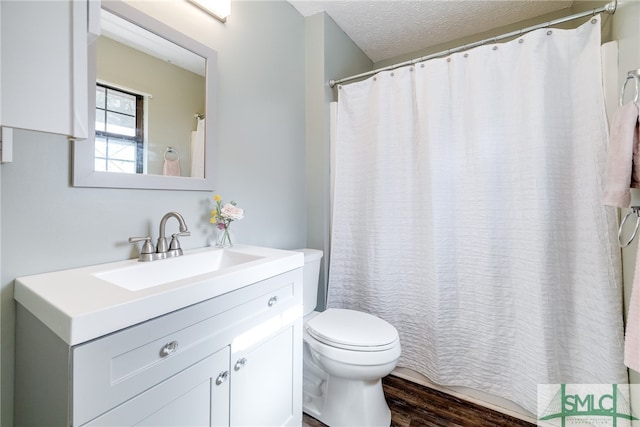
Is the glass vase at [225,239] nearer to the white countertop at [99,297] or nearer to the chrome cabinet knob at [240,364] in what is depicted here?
the white countertop at [99,297]

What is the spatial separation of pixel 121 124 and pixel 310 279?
121 centimetres

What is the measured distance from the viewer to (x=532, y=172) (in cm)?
137

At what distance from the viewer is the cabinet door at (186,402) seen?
0.66m

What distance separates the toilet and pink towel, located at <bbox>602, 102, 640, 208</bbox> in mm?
1035

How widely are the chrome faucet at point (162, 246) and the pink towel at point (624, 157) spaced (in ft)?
5.34

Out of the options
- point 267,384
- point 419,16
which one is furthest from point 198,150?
point 419,16

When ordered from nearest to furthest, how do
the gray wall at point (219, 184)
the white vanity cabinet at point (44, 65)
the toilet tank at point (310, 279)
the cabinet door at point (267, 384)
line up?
1. the white vanity cabinet at point (44, 65)
2. the gray wall at point (219, 184)
3. the cabinet door at point (267, 384)
4. the toilet tank at point (310, 279)

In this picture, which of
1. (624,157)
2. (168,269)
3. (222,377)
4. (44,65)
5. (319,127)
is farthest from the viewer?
(319,127)

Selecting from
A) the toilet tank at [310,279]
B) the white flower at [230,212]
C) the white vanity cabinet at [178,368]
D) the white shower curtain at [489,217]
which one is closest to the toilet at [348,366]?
the toilet tank at [310,279]

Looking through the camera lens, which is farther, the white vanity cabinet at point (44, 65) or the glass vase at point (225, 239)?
the glass vase at point (225, 239)

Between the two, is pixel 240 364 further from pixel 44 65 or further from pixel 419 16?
pixel 419 16

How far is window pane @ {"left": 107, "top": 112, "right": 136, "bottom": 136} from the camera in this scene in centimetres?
104

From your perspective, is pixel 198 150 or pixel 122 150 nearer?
pixel 122 150

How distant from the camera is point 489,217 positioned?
1500mm
